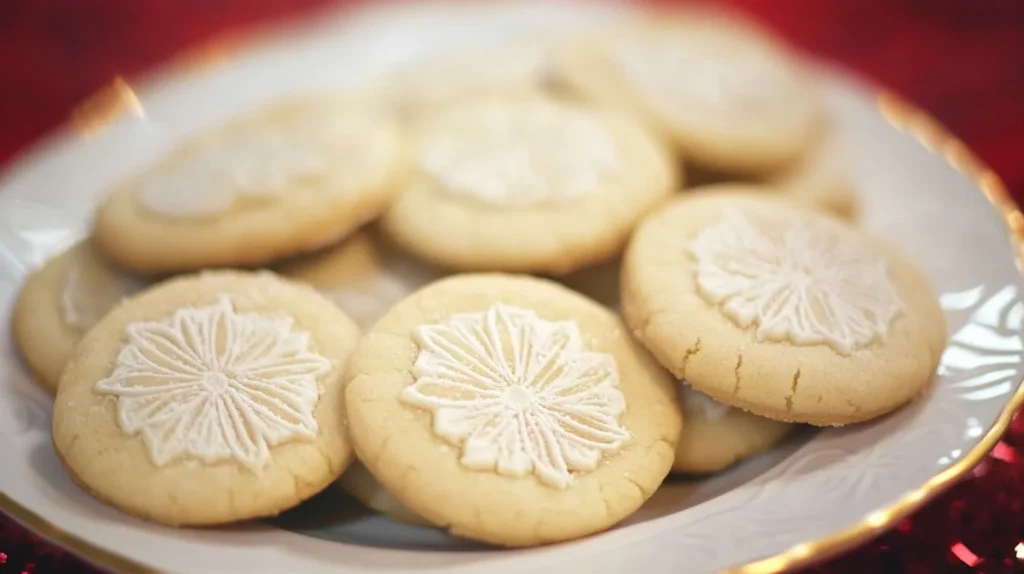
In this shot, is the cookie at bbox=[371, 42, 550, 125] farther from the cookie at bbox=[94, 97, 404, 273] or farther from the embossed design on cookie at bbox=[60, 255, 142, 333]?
the embossed design on cookie at bbox=[60, 255, 142, 333]

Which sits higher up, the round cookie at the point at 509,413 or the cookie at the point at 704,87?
the cookie at the point at 704,87

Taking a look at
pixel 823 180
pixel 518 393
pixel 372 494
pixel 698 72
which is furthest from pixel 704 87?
pixel 372 494

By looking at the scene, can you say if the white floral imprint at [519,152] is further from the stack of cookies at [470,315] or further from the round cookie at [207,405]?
the round cookie at [207,405]

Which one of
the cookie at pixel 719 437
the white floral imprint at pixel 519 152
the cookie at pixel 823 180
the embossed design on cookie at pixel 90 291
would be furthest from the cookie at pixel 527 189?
the embossed design on cookie at pixel 90 291

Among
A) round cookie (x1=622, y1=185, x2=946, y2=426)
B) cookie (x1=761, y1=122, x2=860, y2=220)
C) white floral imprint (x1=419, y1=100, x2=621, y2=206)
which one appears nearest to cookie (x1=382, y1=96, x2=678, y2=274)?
white floral imprint (x1=419, y1=100, x2=621, y2=206)

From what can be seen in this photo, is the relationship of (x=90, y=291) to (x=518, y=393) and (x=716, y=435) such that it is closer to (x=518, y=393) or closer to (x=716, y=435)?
(x=518, y=393)

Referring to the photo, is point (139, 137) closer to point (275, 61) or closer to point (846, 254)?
point (275, 61)
